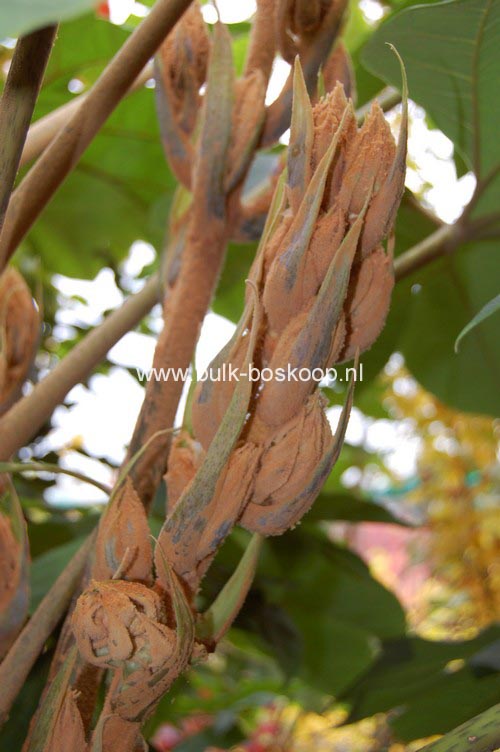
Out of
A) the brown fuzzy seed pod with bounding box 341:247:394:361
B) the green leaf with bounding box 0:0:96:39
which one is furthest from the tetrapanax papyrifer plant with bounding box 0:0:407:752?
the green leaf with bounding box 0:0:96:39

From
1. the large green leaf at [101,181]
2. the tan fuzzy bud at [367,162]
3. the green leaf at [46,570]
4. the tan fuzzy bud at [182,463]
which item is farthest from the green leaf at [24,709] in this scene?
the large green leaf at [101,181]

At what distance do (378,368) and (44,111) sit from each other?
369 mm

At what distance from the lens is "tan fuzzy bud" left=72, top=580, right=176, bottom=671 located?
0.74ft

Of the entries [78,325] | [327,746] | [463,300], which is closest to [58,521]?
[78,325]

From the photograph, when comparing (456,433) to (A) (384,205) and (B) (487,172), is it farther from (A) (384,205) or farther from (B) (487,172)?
(A) (384,205)

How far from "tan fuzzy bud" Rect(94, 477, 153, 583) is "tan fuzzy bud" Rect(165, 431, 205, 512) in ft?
0.05

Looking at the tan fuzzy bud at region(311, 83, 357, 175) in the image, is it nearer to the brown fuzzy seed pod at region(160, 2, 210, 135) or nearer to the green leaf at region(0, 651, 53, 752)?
the brown fuzzy seed pod at region(160, 2, 210, 135)

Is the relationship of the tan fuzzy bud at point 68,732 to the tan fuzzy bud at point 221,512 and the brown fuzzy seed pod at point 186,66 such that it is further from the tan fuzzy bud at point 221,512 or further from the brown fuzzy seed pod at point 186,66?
the brown fuzzy seed pod at point 186,66

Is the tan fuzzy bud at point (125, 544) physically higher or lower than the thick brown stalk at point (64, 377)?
lower

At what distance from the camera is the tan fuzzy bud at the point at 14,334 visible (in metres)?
0.36

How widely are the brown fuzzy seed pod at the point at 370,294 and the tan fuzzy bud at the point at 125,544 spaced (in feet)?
0.30

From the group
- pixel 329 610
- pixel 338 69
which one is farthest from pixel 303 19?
pixel 329 610

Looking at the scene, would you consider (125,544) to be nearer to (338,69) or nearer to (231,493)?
(231,493)

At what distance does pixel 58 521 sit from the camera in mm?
581
